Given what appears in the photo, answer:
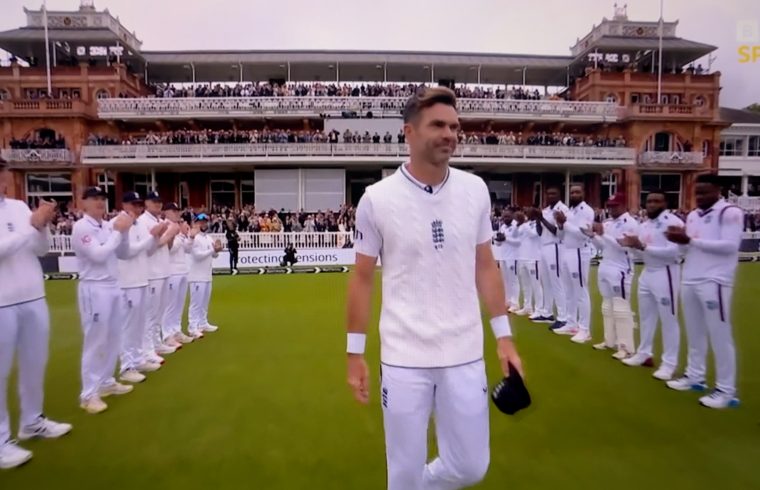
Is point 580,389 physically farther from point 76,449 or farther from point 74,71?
point 74,71

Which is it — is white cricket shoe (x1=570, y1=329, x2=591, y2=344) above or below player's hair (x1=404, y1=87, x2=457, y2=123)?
below

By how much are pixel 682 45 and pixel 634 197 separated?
14.4 metres

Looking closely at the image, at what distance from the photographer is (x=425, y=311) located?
8.76 ft

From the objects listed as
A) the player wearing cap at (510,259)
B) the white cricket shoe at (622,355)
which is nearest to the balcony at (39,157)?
the player wearing cap at (510,259)

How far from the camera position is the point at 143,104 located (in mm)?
33875

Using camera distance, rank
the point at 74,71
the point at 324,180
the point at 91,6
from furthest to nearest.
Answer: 1. the point at 91,6
2. the point at 74,71
3. the point at 324,180

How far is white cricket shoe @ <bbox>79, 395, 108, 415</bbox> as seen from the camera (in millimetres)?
5570

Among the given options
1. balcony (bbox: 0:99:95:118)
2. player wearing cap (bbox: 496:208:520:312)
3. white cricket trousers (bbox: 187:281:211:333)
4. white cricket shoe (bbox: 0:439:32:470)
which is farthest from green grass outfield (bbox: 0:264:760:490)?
balcony (bbox: 0:99:95:118)

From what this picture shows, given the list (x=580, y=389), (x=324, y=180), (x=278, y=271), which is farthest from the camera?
(x=324, y=180)

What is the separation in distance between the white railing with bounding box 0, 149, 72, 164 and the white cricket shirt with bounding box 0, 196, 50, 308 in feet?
109

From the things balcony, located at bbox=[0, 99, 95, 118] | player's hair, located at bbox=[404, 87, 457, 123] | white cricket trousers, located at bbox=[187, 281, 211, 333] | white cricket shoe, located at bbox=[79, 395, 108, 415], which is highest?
balcony, located at bbox=[0, 99, 95, 118]

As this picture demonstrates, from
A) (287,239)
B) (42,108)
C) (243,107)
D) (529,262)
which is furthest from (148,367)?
(42,108)

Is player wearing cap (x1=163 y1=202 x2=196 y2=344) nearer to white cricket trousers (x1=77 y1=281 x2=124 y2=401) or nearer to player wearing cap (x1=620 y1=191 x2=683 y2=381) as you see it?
white cricket trousers (x1=77 y1=281 x2=124 y2=401)

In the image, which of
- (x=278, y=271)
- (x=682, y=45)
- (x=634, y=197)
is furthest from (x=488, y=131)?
(x=278, y=271)
